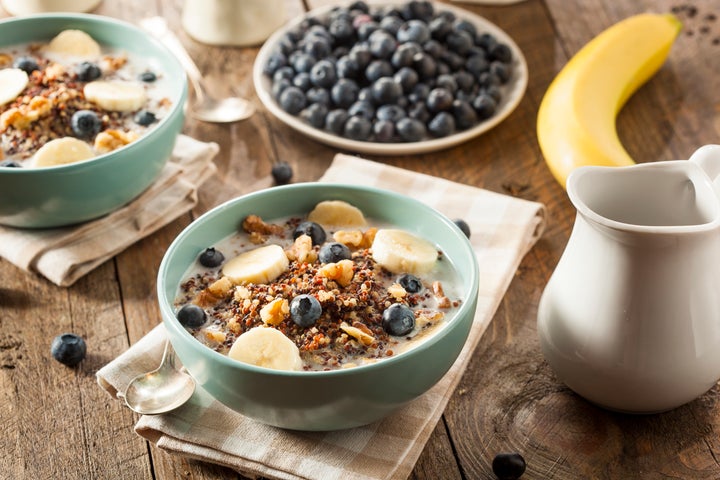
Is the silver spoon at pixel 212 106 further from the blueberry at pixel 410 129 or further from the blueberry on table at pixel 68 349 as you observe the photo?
the blueberry on table at pixel 68 349

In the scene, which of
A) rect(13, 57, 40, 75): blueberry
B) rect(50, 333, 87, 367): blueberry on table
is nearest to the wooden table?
rect(50, 333, 87, 367): blueberry on table

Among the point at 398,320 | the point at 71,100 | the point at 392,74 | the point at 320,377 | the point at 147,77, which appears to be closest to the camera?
the point at 320,377

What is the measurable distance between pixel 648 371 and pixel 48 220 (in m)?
1.01

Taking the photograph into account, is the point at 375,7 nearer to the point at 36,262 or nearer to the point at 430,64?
the point at 430,64

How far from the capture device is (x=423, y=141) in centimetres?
186

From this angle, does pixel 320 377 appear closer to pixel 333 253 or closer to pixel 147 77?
pixel 333 253

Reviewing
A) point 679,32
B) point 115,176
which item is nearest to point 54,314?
point 115,176

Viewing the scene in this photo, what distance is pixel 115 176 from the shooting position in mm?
1522

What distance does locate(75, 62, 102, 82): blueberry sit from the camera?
1676 millimetres

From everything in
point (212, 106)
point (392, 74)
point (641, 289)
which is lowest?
point (212, 106)

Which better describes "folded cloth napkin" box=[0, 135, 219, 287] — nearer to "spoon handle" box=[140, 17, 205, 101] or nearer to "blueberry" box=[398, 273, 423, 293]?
"spoon handle" box=[140, 17, 205, 101]

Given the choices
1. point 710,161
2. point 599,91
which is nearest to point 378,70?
point 599,91

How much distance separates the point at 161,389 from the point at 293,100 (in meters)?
0.83

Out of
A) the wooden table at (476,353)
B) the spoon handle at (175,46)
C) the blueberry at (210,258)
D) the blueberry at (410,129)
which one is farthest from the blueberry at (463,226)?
the spoon handle at (175,46)
